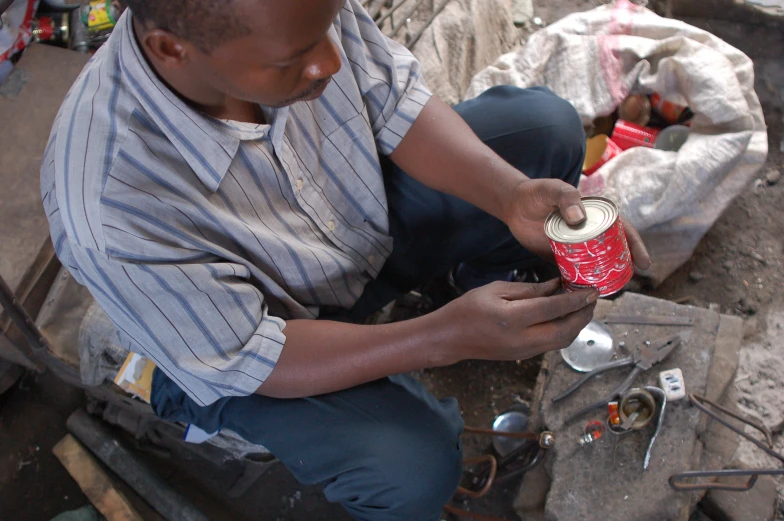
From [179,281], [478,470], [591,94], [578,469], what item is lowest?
[478,470]

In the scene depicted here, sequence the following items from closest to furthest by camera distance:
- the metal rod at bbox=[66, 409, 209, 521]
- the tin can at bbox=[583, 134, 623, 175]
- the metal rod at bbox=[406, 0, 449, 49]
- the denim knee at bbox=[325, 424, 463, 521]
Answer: the denim knee at bbox=[325, 424, 463, 521]
the metal rod at bbox=[66, 409, 209, 521]
the tin can at bbox=[583, 134, 623, 175]
the metal rod at bbox=[406, 0, 449, 49]

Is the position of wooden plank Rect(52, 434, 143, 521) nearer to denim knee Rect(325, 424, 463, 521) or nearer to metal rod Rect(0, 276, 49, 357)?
metal rod Rect(0, 276, 49, 357)

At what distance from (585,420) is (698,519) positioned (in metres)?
0.48

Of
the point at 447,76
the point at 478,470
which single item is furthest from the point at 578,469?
the point at 447,76

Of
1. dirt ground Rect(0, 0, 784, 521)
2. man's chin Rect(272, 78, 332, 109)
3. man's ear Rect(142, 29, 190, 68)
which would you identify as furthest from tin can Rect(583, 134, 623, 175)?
man's ear Rect(142, 29, 190, 68)

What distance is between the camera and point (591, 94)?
248cm

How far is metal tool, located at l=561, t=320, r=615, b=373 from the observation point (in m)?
1.87

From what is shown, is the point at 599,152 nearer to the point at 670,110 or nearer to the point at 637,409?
the point at 670,110

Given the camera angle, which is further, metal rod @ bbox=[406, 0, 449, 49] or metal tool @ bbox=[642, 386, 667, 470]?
metal rod @ bbox=[406, 0, 449, 49]

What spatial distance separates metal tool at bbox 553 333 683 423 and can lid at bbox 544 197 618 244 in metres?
0.72

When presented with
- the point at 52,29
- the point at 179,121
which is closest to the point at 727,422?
the point at 179,121

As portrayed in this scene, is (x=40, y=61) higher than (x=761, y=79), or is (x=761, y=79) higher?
(x=40, y=61)

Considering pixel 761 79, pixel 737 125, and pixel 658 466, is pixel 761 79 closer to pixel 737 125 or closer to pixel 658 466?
pixel 737 125

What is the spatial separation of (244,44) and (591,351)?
1.33 meters
